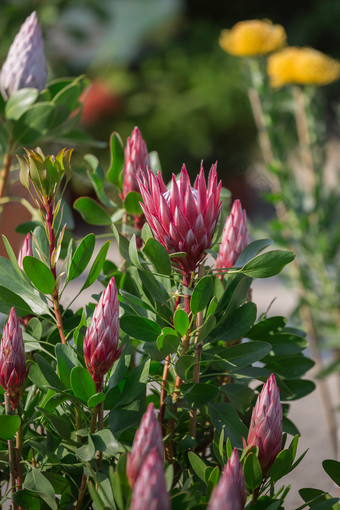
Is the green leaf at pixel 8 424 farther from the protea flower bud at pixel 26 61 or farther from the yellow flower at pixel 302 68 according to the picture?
the yellow flower at pixel 302 68

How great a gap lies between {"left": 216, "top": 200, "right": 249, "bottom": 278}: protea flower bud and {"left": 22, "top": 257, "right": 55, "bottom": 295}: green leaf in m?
0.13

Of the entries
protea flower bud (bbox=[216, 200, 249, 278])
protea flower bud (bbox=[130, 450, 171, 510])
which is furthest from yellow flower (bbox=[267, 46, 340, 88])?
protea flower bud (bbox=[130, 450, 171, 510])

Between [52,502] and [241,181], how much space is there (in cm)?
361

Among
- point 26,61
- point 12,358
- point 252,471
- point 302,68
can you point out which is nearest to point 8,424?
point 12,358

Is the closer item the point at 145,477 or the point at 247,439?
the point at 145,477

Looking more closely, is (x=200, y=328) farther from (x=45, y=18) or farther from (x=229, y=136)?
(x=229, y=136)

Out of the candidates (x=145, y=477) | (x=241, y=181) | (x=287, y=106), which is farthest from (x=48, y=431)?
(x=241, y=181)

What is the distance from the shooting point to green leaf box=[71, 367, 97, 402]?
38cm

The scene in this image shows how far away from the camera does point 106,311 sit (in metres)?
0.38

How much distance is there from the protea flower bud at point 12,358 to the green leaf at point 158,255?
3.5 inches

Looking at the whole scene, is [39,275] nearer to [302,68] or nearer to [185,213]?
[185,213]

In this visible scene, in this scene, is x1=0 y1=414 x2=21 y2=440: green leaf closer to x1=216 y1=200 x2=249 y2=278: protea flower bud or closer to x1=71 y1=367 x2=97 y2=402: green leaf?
x1=71 y1=367 x2=97 y2=402: green leaf

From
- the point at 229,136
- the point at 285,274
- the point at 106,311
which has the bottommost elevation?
the point at 106,311

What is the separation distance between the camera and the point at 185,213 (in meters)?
0.39
